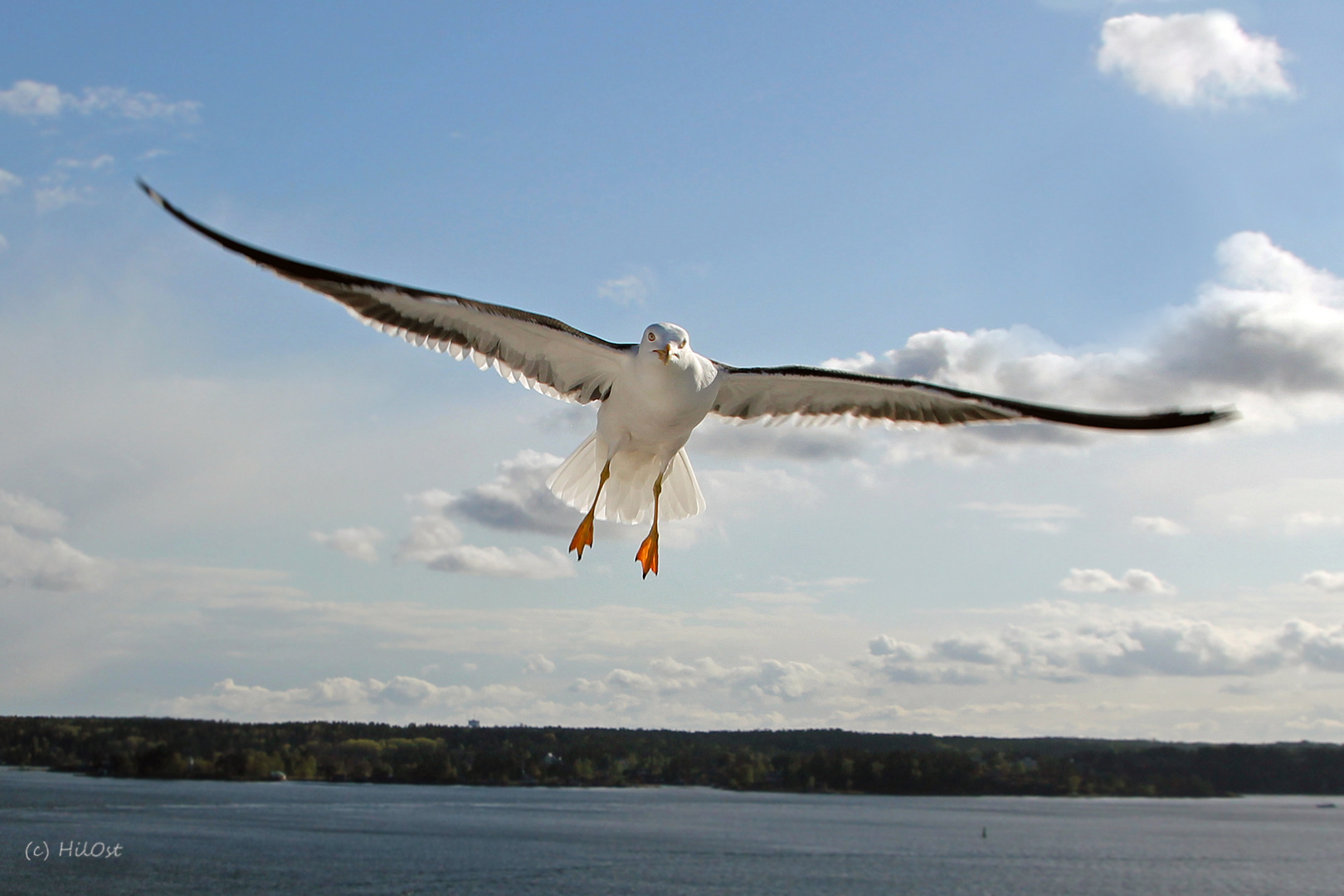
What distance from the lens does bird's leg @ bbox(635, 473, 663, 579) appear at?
9480 mm

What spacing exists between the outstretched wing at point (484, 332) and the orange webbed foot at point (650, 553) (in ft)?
4.91

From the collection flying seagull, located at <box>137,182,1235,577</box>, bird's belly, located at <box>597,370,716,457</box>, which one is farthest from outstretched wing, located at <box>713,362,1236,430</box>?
bird's belly, located at <box>597,370,716,457</box>

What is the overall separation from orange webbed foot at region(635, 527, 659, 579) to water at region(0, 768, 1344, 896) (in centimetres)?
8004

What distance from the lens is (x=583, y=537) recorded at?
359 inches

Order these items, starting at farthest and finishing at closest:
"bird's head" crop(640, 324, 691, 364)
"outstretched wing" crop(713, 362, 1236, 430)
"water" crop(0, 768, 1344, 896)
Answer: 1. "water" crop(0, 768, 1344, 896)
2. "outstretched wing" crop(713, 362, 1236, 430)
3. "bird's head" crop(640, 324, 691, 364)

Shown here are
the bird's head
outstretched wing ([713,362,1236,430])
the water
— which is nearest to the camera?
the bird's head

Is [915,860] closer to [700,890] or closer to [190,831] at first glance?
[700,890]

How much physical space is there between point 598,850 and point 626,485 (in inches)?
4353

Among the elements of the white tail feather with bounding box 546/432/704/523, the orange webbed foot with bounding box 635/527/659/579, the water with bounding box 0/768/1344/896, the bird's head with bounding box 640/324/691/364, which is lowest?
the water with bounding box 0/768/1344/896

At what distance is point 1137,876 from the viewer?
109375 mm

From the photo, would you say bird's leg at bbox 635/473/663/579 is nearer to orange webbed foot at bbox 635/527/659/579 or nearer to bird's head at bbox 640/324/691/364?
orange webbed foot at bbox 635/527/659/579

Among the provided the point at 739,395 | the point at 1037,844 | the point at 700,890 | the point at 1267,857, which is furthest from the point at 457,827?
the point at 739,395

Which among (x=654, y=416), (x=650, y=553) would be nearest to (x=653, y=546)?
(x=650, y=553)

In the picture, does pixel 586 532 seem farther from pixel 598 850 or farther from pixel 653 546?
pixel 598 850
